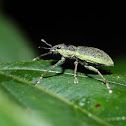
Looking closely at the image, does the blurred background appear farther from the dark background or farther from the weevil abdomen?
the weevil abdomen

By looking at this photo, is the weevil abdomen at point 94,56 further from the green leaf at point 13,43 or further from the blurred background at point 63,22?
the green leaf at point 13,43

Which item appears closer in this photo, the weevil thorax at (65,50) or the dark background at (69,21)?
the weevil thorax at (65,50)

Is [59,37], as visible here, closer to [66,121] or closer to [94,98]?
[94,98]

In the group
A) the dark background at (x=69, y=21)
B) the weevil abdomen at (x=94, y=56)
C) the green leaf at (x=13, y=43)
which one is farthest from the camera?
the dark background at (x=69, y=21)

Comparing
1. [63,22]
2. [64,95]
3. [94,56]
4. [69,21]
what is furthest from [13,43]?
[64,95]

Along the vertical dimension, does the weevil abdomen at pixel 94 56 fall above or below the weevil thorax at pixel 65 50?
below

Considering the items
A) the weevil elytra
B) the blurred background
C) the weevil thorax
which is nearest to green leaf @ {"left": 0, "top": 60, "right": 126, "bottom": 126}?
the weevil elytra

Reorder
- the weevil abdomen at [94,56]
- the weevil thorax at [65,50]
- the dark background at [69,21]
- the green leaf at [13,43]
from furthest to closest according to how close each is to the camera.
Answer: the dark background at [69,21] → the green leaf at [13,43] → the weevil thorax at [65,50] → the weevil abdomen at [94,56]

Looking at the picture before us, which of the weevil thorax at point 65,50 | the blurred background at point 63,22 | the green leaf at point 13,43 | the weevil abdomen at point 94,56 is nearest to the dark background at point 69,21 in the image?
the blurred background at point 63,22
